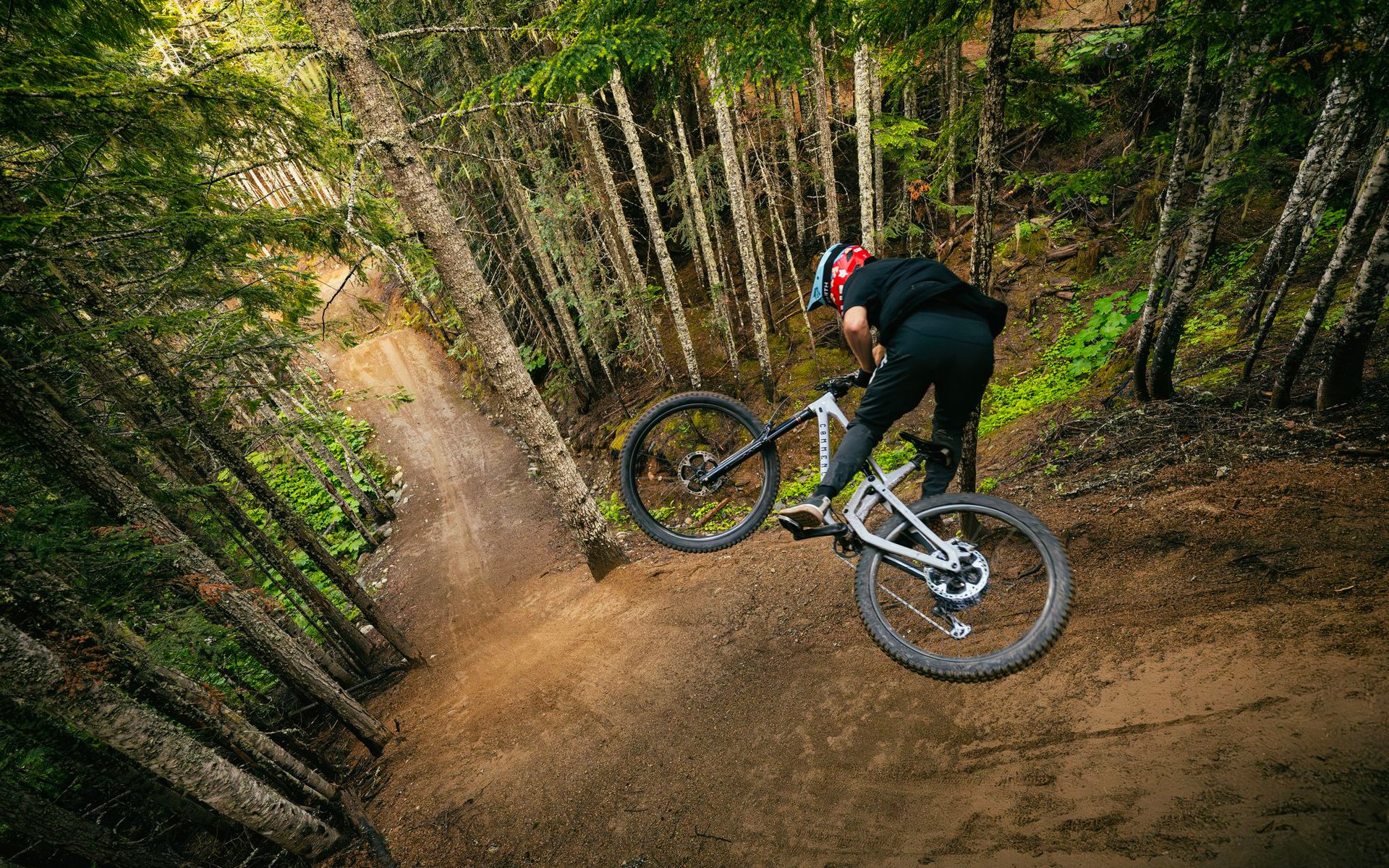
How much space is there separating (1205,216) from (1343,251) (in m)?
1.22

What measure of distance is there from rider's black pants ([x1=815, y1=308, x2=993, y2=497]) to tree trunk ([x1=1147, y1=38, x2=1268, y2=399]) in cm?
320

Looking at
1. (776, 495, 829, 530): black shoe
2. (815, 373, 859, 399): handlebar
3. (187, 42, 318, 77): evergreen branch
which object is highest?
(187, 42, 318, 77): evergreen branch

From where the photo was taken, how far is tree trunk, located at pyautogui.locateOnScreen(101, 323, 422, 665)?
22.4ft

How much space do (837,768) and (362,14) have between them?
651 inches

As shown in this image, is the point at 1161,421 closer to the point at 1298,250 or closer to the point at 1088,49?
the point at 1298,250

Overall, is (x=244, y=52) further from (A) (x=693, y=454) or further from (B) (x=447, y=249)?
(A) (x=693, y=454)

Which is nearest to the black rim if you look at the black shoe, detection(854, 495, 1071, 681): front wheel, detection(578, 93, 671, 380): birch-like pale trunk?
the black shoe

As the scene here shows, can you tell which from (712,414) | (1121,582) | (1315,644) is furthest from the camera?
(712,414)

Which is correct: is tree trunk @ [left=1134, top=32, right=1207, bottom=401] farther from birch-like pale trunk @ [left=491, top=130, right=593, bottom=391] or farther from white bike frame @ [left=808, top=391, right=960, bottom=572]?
birch-like pale trunk @ [left=491, top=130, right=593, bottom=391]

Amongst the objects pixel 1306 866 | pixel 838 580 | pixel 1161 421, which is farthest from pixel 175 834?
pixel 1161 421

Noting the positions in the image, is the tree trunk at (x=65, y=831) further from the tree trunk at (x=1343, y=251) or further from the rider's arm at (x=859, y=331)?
the tree trunk at (x=1343, y=251)

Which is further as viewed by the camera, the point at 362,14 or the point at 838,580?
the point at 362,14

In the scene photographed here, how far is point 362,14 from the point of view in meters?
11.1


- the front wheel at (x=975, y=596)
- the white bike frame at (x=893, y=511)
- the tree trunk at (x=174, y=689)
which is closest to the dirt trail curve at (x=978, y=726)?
the front wheel at (x=975, y=596)
